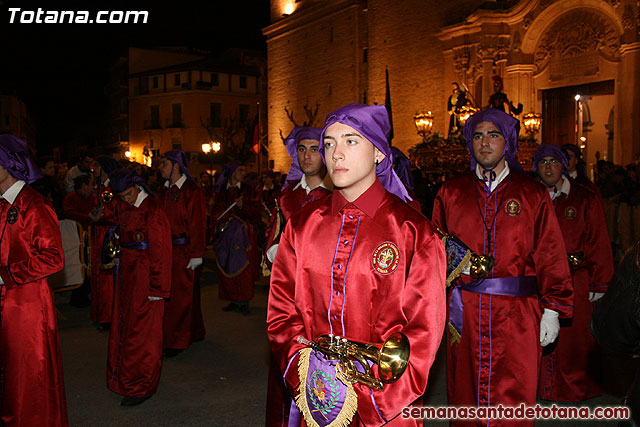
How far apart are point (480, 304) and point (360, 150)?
1.78 meters

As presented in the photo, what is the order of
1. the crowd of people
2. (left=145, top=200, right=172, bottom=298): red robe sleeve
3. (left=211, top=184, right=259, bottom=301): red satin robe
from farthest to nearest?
(left=211, top=184, right=259, bottom=301): red satin robe < (left=145, top=200, right=172, bottom=298): red robe sleeve < the crowd of people

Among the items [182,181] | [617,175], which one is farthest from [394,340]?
[617,175]

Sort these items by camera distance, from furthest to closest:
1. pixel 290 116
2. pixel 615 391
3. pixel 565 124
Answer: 1. pixel 290 116
2. pixel 565 124
3. pixel 615 391

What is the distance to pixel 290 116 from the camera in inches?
1444

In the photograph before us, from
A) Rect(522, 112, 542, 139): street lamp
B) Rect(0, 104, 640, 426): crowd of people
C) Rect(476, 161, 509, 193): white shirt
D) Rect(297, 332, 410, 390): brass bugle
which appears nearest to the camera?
Rect(297, 332, 410, 390): brass bugle

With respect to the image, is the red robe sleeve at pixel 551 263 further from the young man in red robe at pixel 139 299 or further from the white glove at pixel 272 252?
the young man in red robe at pixel 139 299

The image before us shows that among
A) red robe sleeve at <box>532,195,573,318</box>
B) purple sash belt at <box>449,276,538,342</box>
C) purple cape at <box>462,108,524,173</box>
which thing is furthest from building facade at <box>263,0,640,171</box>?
purple sash belt at <box>449,276,538,342</box>

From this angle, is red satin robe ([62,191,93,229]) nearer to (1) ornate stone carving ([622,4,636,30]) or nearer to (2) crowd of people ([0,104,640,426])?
(2) crowd of people ([0,104,640,426])

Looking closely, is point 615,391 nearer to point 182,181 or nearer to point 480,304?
point 480,304

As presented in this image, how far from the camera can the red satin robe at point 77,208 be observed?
9125mm

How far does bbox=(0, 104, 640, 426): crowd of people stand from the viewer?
2.37m

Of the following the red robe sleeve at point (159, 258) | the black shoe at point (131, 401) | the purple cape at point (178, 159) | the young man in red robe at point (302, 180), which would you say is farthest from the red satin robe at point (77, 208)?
the young man in red robe at point (302, 180)

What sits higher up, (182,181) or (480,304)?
(182,181)

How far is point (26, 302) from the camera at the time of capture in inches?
145
